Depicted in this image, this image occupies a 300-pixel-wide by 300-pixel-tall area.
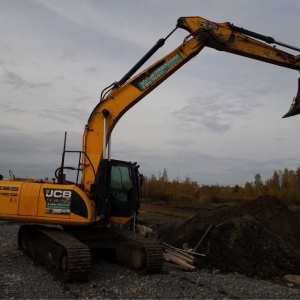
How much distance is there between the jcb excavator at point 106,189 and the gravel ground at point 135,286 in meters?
0.36

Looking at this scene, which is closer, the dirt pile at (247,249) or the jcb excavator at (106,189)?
the jcb excavator at (106,189)

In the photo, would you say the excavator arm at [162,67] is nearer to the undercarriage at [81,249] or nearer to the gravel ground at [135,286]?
the undercarriage at [81,249]

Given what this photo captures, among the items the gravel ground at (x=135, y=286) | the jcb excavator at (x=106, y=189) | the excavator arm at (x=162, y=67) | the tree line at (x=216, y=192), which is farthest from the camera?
the tree line at (x=216, y=192)

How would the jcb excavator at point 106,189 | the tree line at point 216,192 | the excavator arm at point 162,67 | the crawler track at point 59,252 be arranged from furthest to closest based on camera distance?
1. the tree line at point 216,192
2. the excavator arm at point 162,67
3. the jcb excavator at point 106,189
4. the crawler track at point 59,252

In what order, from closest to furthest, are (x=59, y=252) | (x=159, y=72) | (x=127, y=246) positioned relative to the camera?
(x=59, y=252) → (x=127, y=246) → (x=159, y=72)

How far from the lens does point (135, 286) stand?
7.27 m

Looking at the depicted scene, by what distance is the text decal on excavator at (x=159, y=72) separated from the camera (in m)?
9.48

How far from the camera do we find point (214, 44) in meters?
9.77

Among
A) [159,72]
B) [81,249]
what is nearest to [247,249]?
[81,249]

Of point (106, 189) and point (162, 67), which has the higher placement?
point (162, 67)

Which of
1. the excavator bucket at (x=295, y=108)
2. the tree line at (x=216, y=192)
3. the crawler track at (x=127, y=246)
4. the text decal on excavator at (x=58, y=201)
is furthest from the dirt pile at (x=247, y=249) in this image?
the tree line at (x=216, y=192)

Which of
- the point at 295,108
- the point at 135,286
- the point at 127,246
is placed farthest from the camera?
the point at 295,108

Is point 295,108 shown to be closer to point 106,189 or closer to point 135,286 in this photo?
point 106,189

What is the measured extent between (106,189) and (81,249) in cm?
169
